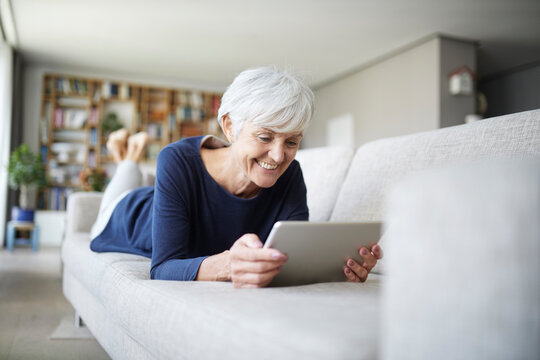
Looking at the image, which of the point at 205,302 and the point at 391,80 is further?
the point at 391,80

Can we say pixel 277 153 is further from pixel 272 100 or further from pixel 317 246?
pixel 317 246

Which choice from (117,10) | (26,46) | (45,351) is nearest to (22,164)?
(26,46)

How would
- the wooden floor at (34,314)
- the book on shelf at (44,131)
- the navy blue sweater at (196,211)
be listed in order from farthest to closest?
the book on shelf at (44,131)
the wooden floor at (34,314)
the navy blue sweater at (196,211)

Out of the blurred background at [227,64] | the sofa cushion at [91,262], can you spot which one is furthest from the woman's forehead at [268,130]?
the blurred background at [227,64]

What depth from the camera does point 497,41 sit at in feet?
18.1

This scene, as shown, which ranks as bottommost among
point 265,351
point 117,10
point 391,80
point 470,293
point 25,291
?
point 25,291

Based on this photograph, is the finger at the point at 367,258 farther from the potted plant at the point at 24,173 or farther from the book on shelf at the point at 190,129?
the book on shelf at the point at 190,129

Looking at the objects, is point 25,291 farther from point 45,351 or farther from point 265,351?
point 265,351

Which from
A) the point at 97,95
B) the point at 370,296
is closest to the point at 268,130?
the point at 370,296

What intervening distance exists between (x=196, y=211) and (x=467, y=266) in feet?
2.95

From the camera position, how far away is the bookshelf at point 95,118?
6.95 m

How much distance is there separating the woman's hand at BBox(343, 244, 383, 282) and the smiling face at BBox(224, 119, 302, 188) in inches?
12.9

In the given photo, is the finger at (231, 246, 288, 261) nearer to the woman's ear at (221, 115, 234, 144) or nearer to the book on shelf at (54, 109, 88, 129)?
the woman's ear at (221, 115, 234, 144)

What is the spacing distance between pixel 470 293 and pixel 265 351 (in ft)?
0.92
